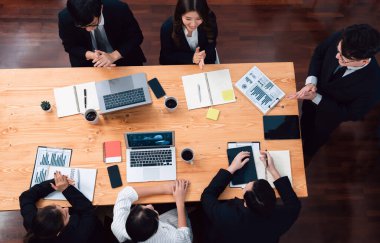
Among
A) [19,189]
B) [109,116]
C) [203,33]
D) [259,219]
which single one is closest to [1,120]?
[19,189]

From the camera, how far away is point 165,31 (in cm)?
265

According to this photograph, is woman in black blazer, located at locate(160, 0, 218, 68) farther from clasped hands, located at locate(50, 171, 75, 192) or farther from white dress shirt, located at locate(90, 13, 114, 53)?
clasped hands, located at locate(50, 171, 75, 192)

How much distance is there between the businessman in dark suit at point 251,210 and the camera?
193 cm

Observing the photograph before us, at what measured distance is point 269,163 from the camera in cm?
221

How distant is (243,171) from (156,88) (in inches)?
31.3

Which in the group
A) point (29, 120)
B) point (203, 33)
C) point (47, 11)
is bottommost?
point (29, 120)

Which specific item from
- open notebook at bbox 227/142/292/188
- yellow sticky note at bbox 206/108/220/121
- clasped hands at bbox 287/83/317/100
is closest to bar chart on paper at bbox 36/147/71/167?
yellow sticky note at bbox 206/108/220/121

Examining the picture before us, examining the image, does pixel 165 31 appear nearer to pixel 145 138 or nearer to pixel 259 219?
pixel 145 138

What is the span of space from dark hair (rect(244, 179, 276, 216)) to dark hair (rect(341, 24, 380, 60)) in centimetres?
88

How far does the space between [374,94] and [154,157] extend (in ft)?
4.68

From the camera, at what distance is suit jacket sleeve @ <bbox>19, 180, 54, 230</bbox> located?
2.07 m

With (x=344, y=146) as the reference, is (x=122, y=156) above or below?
above

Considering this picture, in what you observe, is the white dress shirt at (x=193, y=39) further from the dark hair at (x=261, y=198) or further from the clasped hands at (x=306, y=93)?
the dark hair at (x=261, y=198)

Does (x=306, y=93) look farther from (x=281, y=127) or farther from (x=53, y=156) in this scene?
(x=53, y=156)
